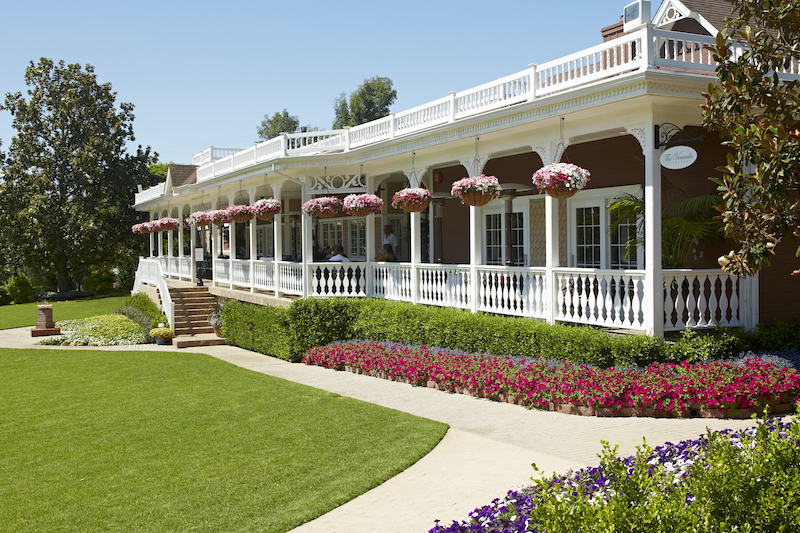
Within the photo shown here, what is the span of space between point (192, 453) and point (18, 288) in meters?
39.6

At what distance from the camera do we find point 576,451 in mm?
7156

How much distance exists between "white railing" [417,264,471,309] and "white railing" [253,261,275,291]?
5.72m

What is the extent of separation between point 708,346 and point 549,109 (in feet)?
13.6

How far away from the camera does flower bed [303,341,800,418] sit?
27.4 feet

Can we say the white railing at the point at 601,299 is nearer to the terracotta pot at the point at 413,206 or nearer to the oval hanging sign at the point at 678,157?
the oval hanging sign at the point at 678,157

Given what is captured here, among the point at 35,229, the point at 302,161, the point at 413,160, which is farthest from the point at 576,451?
the point at 35,229

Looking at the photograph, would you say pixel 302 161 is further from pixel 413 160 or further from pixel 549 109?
pixel 549 109

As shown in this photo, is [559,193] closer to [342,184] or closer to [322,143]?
[342,184]

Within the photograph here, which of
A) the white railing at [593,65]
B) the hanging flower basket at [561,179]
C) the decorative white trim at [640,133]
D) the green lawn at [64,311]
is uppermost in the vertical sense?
the white railing at [593,65]

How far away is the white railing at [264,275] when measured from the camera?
19.0m

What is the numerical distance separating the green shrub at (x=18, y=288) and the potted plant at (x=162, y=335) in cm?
2547

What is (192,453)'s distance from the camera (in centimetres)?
774

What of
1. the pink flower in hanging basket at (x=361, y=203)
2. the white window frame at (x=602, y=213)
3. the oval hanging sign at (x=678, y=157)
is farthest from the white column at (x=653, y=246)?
the pink flower in hanging basket at (x=361, y=203)

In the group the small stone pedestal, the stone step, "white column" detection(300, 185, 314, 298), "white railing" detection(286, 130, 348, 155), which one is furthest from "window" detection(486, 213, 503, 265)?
the small stone pedestal
